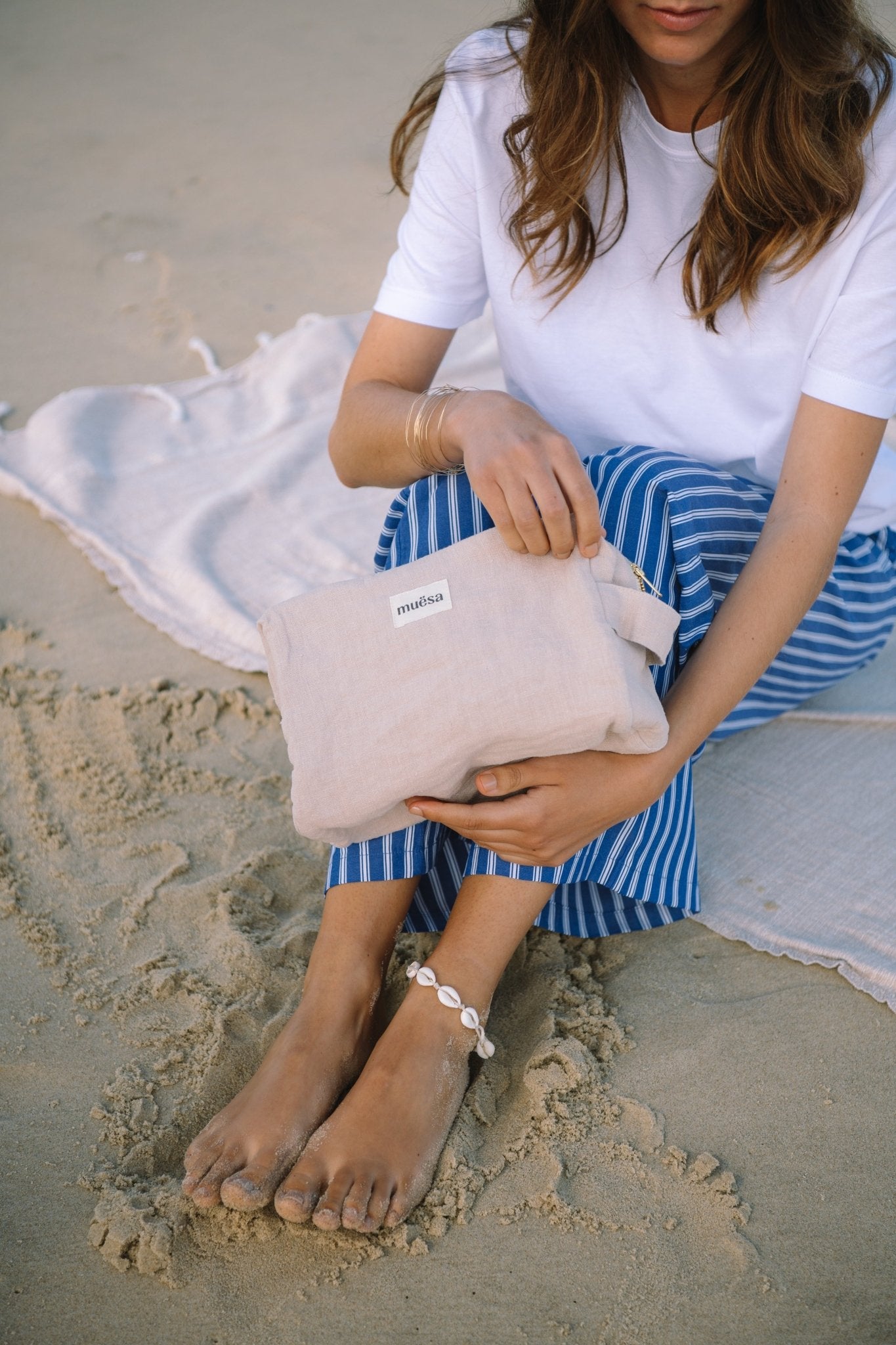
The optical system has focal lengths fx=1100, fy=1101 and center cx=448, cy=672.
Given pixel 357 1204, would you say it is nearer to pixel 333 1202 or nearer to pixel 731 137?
pixel 333 1202

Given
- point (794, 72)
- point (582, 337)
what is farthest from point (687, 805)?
point (794, 72)

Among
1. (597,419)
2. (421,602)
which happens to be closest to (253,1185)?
(421,602)

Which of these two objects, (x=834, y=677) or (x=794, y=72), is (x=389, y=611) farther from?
(x=834, y=677)

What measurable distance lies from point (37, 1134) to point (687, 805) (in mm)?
883

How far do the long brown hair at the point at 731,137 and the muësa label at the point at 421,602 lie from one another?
0.58 meters

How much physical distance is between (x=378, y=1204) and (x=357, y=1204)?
25 mm

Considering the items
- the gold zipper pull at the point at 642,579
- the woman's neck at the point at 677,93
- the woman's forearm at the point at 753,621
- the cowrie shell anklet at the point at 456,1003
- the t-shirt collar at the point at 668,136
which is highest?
the woman's neck at the point at 677,93

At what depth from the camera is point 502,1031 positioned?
1.41 metres

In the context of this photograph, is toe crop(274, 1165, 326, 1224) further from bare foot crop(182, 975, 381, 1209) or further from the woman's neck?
the woman's neck

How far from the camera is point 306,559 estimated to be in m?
2.30

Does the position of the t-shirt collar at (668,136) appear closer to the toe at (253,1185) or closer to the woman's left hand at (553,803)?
the woman's left hand at (553,803)

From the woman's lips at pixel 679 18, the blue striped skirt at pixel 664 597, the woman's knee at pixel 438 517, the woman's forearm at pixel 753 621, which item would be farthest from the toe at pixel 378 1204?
the woman's lips at pixel 679 18

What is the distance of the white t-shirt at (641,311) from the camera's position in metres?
1.37

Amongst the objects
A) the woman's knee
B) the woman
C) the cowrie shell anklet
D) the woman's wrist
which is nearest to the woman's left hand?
the woman
